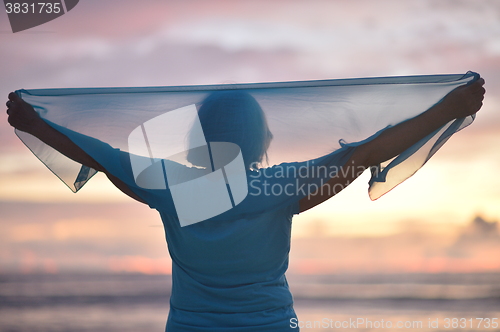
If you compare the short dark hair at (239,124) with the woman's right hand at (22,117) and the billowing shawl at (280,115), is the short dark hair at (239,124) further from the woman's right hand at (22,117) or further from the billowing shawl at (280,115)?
the woman's right hand at (22,117)

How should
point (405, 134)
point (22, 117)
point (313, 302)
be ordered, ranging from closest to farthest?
point (405, 134)
point (22, 117)
point (313, 302)

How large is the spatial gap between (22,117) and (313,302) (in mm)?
4512

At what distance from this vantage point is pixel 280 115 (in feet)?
4.31

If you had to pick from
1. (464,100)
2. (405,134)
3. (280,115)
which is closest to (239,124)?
(280,115)

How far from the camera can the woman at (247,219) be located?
107cm

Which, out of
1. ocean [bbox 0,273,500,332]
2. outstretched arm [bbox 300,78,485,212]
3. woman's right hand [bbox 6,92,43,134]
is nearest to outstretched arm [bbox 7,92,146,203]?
woman's right hand [bbox 6,92,43,134]

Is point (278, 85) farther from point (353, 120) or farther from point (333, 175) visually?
point (333, 175)

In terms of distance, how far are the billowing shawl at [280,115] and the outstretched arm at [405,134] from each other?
0.11m

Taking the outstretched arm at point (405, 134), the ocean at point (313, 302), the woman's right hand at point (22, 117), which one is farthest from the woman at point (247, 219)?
the ocean at point (313, 302)

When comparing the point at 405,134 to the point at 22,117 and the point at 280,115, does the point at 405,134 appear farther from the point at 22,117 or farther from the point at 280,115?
the point at 22,117

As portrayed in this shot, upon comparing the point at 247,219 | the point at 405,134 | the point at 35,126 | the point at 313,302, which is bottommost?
the point at 313,302

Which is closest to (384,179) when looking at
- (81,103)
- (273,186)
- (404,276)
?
(273,186)

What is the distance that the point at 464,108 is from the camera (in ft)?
3.81

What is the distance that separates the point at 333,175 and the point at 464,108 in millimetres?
390
